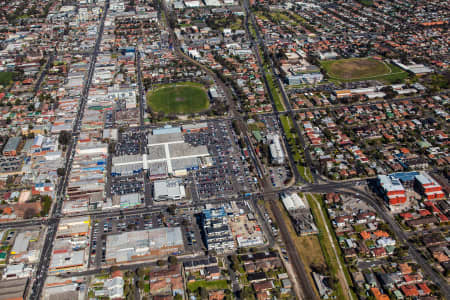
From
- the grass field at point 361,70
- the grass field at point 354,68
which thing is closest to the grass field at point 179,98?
the grass field at point 361,70

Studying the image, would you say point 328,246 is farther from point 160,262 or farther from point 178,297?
point 160,262

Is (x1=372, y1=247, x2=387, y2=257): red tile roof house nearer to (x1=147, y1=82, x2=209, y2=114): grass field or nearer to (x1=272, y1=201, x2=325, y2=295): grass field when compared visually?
(x1=272, y1=201, x2=325, y2=295): grass field

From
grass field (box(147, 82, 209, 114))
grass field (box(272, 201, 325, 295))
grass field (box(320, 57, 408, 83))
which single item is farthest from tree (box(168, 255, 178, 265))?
grass field (box(320, 57, 408, 83))

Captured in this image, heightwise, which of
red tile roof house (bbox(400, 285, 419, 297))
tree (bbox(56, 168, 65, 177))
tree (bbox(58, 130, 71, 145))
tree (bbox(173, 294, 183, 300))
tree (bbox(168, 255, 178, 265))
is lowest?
red tile roof house (bbox(400, 285, 419, 297))

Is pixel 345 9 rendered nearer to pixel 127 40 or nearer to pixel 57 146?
pixel 127 40

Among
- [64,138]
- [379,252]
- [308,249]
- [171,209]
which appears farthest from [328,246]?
[64,138]

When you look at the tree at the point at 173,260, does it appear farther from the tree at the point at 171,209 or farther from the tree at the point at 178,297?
the tree at the point at 171,209

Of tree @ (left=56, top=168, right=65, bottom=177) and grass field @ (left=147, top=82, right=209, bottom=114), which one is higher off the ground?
grass field @ (left=147, top=82, right=209, bottom=114)
